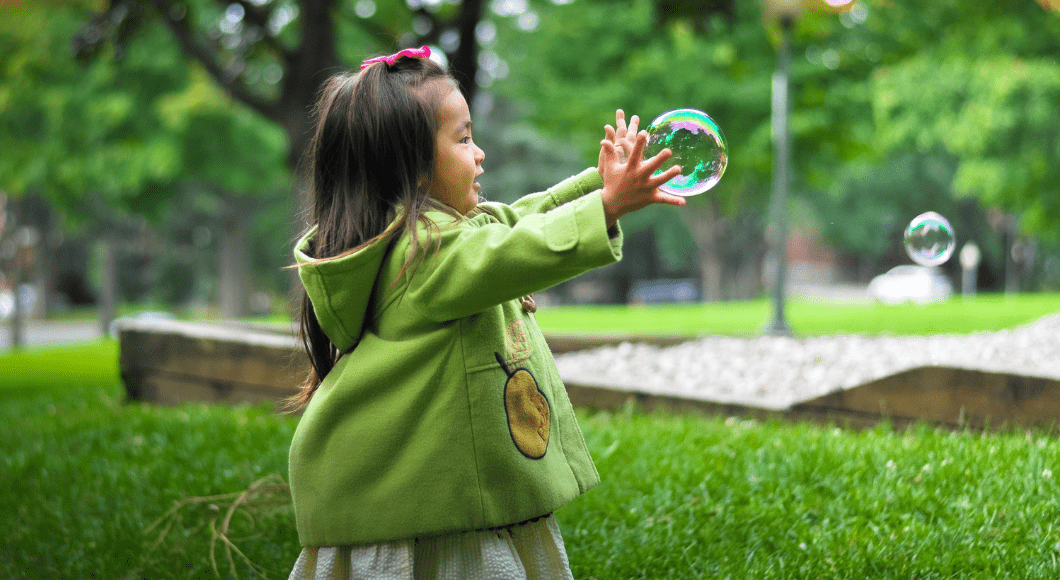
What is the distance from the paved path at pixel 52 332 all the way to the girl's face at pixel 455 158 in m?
25.7

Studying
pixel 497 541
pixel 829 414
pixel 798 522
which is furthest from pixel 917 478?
pixel 497 541

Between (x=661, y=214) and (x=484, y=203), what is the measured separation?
32.8 meters

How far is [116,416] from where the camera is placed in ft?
19.5

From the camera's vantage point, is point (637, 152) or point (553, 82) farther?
point (553, 82)

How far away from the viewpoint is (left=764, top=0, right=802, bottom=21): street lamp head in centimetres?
991

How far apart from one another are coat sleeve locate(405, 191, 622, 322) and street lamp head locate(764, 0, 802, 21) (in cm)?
904

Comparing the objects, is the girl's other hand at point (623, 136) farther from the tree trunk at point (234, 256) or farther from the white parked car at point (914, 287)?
the white parked car at point (914, 287)

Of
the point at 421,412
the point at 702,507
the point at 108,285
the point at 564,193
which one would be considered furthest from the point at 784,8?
the point at 108,285

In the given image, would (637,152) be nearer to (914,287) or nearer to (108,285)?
(108,285)

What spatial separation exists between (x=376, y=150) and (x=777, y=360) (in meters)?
5.03

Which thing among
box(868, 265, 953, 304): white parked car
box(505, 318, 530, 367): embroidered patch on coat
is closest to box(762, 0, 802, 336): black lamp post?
box(505, 318, 530, 367): embroidered patch on coat

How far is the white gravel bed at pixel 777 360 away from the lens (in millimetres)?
5359

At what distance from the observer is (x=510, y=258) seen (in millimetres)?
1711

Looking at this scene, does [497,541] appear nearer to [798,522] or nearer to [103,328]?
[798,522]
